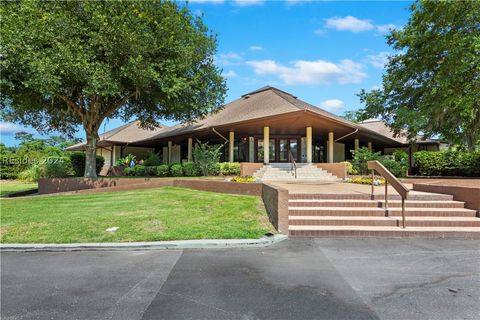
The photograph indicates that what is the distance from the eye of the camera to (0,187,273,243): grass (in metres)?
6.52

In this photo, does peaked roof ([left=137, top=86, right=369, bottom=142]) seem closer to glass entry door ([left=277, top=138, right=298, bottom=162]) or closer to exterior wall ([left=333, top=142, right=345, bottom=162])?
glass entry door ([left=277, top=138, right=298, bottom=162])

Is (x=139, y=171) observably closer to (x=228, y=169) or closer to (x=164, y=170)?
(x=164, y=170)

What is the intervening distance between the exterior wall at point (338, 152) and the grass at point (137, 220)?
2018 centimetres

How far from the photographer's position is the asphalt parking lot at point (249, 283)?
11.1 ft

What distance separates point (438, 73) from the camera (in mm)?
14016

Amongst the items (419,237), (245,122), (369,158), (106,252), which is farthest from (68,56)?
(369,158)

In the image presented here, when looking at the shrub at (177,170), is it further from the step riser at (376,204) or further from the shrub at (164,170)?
the step riser at (376,204)

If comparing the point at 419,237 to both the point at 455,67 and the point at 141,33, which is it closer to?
the point at 455,67

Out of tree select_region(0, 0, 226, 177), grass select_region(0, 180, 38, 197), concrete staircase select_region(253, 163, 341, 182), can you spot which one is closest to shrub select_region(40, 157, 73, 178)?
grass select_region(0, 180, 38, 197)

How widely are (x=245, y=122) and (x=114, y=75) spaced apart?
27.7 feet

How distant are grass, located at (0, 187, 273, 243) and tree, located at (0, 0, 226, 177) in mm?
5094

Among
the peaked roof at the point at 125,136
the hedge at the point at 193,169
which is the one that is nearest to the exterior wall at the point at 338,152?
the hedge at the point at 193,169

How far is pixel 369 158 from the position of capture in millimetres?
18969

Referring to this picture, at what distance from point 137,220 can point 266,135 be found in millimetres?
13385
